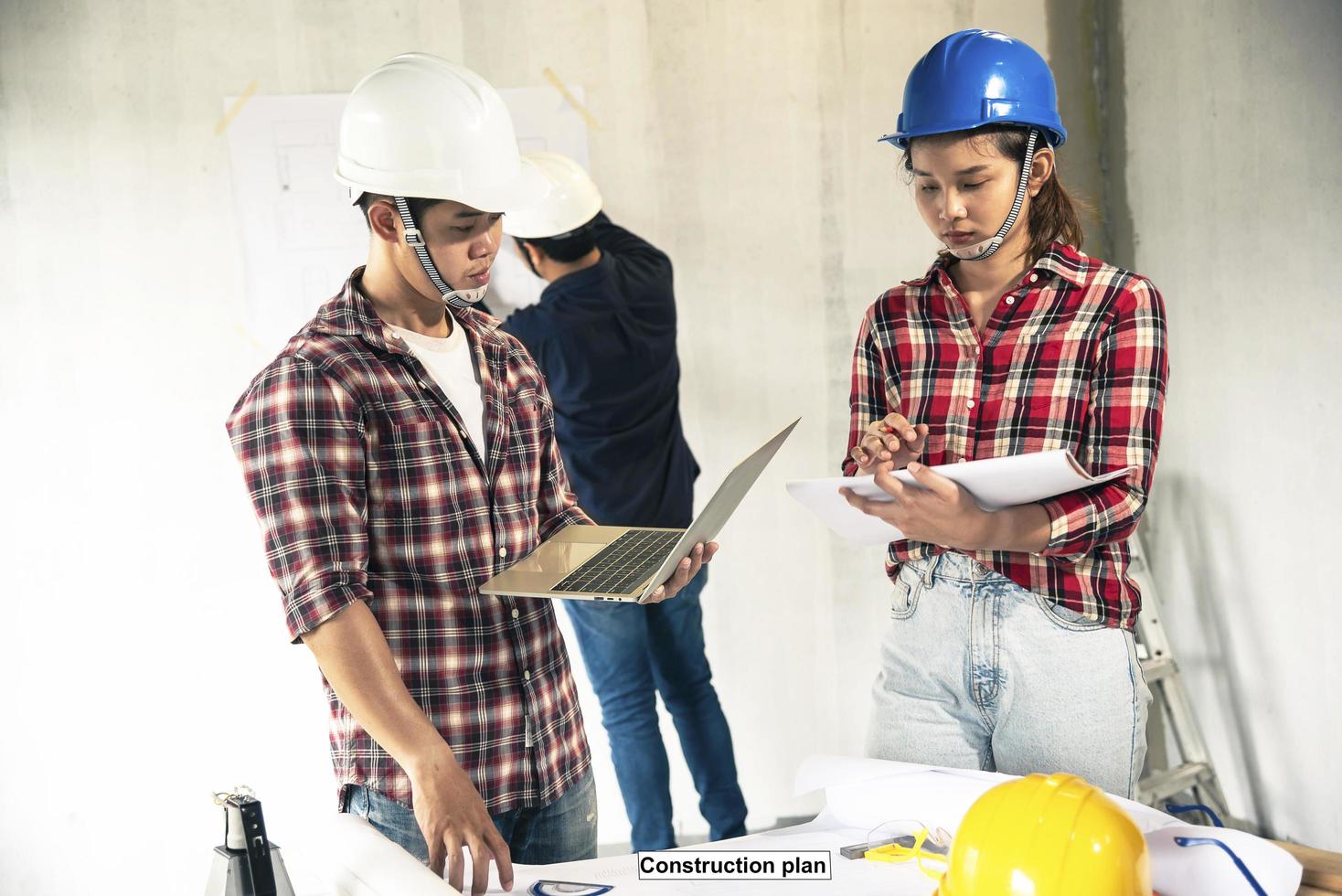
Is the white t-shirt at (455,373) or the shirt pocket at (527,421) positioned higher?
the white t-shirt at (455,373)

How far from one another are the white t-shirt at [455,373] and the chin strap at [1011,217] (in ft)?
2.35

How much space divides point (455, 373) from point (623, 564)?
0.39 meters

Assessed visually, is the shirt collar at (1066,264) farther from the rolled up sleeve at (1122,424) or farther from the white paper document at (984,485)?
the white paper document at (984,485)

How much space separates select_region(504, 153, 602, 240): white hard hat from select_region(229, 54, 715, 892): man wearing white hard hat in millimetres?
1140

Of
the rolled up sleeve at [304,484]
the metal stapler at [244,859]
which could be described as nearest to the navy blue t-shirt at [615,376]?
the rolled up sleeve at [304,484]

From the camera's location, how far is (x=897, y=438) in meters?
1.51

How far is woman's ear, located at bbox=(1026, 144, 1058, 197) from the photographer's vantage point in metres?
1.56

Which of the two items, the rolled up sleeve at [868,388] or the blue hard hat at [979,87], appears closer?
the blue hard hat at [979,87]

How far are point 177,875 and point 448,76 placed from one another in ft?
7.71

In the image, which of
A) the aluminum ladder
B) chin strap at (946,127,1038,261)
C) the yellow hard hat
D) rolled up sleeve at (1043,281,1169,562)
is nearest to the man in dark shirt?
the aluminum ladder

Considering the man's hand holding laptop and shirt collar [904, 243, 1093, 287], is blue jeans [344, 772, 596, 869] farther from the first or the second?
shirt collar [904, 243, 1093, 287]

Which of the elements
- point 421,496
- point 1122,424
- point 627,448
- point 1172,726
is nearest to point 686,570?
point 421,496

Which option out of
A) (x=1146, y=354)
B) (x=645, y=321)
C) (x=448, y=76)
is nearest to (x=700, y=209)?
(x=645, y=321)

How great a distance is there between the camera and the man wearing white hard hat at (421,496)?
1.29 meters
